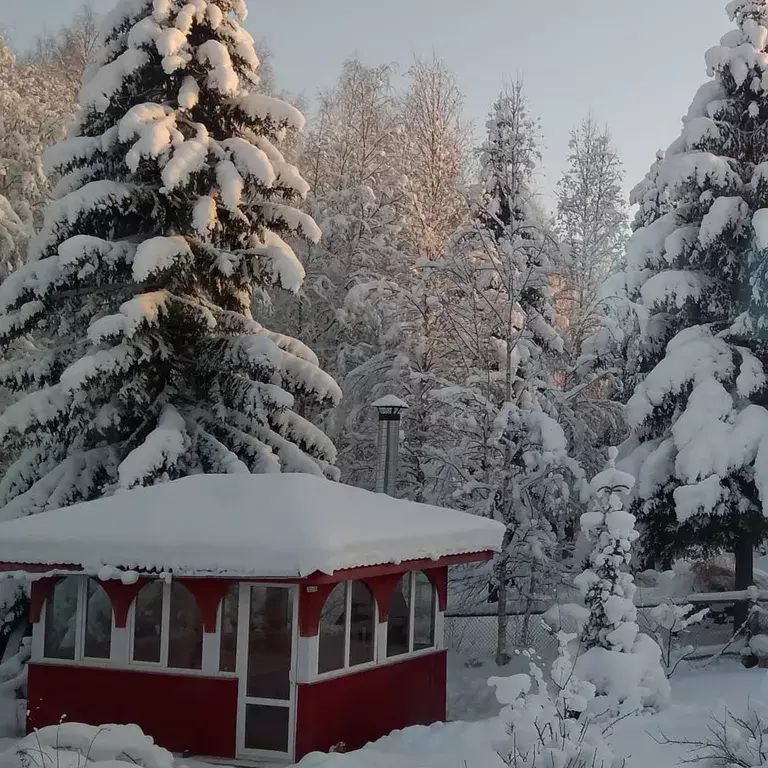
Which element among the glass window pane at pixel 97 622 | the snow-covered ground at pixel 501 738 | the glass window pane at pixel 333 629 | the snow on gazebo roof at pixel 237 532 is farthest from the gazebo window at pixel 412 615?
the glass window pane at pixel 97 622

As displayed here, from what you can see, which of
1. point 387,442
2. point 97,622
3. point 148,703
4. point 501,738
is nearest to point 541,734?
point 501,738

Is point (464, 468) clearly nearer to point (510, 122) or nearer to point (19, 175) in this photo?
point (510, 122)

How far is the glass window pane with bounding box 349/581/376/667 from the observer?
11312 millimetres

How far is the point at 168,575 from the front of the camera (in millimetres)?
10211

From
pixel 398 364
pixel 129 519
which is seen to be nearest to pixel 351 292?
pixel 398 364

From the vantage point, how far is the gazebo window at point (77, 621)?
11.4 m

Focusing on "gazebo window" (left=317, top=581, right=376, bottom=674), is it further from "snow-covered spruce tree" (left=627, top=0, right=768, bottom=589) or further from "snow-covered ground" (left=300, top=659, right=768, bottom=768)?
"snow-covered spruce tree" (left=627, top=0, right=768, bottom=589)

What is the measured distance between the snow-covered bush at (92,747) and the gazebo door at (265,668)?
159cm

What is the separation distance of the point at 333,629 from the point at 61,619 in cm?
361

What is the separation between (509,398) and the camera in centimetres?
1675

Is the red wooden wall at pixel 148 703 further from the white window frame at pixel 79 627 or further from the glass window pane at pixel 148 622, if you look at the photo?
the glass window pane at pixel 148 622

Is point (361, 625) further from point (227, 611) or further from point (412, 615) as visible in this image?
point (227, 611)

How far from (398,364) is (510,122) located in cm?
568

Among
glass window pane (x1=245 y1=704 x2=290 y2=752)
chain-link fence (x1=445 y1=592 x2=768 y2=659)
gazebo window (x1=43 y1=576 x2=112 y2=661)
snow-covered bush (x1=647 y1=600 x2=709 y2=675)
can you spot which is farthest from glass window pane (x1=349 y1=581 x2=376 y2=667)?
chain-link fence (x1=445 y1=592 x2=768 y2=659)
